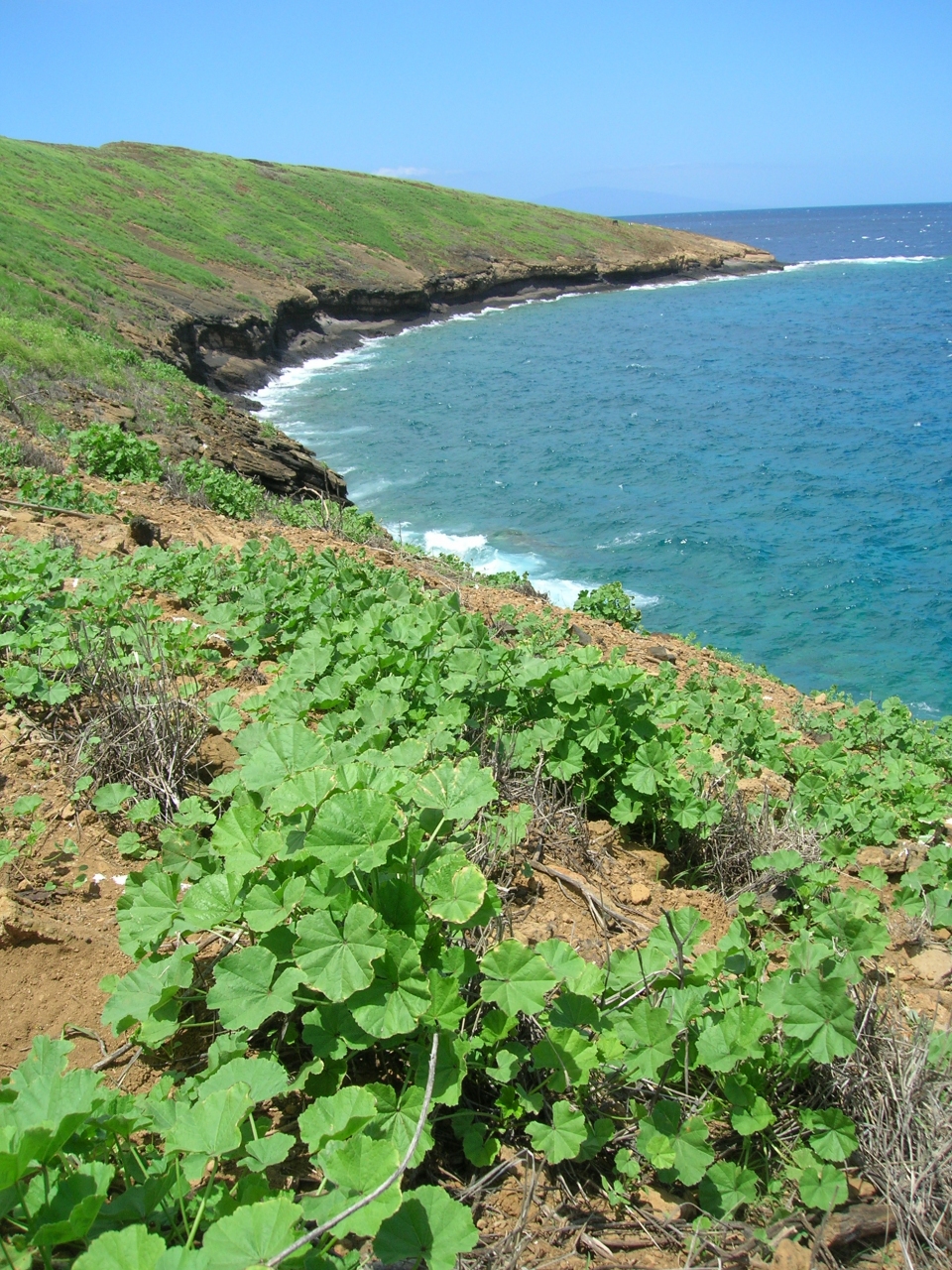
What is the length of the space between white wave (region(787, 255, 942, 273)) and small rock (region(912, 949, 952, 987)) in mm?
86888

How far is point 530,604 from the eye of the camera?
9945mm

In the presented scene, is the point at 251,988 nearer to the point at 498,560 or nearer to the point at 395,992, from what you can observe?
the point at 395,992

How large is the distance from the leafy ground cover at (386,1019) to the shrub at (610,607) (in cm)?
778

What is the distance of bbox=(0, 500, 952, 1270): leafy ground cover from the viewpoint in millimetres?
1692

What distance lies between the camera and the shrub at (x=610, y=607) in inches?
456

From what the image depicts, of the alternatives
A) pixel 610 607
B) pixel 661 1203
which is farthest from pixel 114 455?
pixel 661 1203

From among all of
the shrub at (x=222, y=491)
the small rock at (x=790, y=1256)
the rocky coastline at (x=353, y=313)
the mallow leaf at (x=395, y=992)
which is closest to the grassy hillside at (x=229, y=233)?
the rocky coastline at (x=353, y=313)

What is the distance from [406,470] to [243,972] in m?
23.5

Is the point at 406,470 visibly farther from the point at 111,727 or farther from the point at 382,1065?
the point at 382,1065

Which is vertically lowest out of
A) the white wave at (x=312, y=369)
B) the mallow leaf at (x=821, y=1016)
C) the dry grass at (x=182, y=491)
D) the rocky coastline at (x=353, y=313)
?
the mallow leaf at (x=821, y=1016)

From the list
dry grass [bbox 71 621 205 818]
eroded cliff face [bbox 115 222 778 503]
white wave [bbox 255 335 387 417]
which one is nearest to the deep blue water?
white wave [bbox 255 335 387 417]

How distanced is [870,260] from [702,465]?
76476 millimetres

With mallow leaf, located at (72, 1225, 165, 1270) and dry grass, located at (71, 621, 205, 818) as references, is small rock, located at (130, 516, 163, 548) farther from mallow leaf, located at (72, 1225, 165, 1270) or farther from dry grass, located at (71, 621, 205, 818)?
mallow leaf, located at (72, 1225, 165, 1270)

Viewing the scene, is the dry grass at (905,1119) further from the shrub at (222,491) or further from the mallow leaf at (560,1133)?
the shrub at (222,491)
